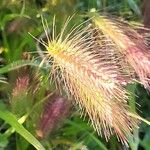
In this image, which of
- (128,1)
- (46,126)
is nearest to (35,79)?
(46,126)

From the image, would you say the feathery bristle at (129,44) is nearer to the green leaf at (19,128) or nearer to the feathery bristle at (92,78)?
the feathery bristle at (92,78)

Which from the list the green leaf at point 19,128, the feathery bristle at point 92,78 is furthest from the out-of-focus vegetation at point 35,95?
the feathery bristle at point 92,78

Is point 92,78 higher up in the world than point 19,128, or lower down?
higher up

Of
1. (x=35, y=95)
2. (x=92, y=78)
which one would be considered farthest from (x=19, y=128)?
(x=92, y=78)

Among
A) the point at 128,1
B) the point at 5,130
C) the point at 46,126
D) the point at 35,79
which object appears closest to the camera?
the point at 46,126

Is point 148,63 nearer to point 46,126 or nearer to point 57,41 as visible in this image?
point 57,41

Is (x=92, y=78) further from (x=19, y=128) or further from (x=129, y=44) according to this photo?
(x=19, y=128)
